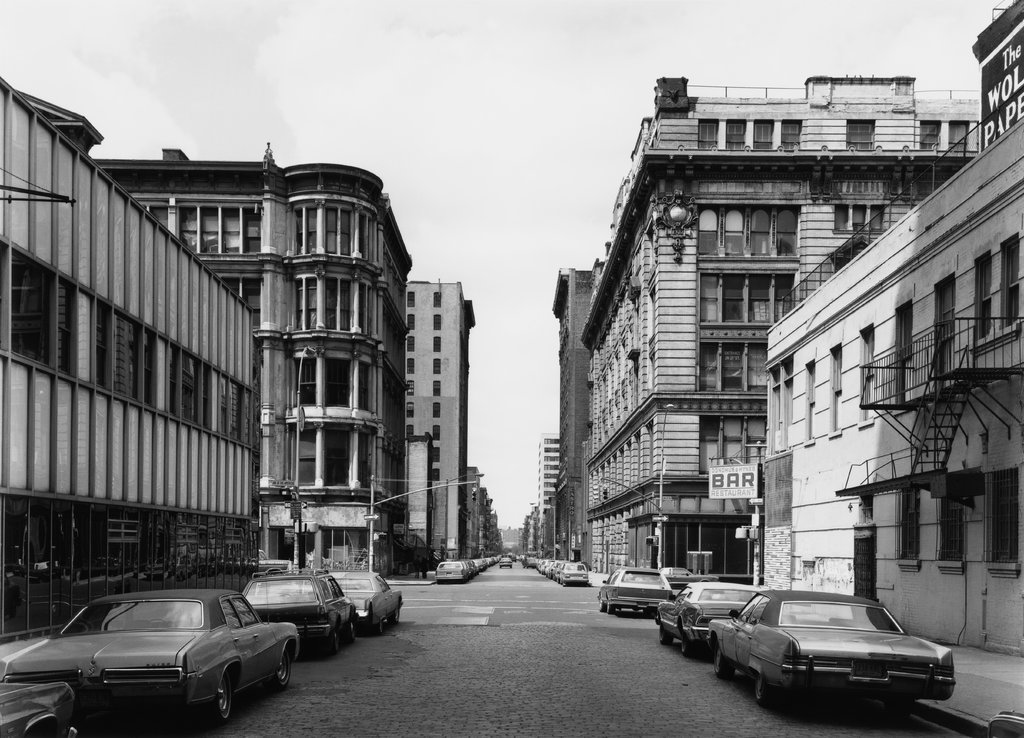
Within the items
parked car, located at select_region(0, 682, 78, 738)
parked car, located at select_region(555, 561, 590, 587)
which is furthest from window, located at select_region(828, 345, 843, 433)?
parked car, located at select_region(555, 561, 590, 587)

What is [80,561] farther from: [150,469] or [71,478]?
[150,469]

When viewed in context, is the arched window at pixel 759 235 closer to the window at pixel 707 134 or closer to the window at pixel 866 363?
the window at pixel 707 134

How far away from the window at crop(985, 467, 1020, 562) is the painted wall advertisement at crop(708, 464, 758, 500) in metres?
19.8

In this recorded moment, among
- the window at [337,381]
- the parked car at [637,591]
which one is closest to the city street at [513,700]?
the parked car at [637,591]

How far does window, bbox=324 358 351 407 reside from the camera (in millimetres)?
64375

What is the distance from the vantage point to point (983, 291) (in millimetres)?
20875

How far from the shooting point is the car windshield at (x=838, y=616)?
1380cm

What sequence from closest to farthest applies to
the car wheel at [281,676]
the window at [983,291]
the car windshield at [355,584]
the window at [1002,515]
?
the car wheel at [281,676]
the window at [1002,515]
the window at [983,291]
the car windshield at [355,584]

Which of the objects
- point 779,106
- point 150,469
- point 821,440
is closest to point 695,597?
point 821,440

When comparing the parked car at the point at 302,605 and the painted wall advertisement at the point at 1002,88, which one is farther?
the painted wall advertisement at the point at 1002,88

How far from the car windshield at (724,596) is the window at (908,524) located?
15.9ft

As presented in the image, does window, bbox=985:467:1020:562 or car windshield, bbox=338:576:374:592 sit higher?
window, bbox=985:467:1020:562

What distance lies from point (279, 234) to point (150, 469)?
1544 inches

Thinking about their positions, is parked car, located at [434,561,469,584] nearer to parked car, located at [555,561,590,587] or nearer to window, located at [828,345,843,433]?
parked car, located at [555,561,590,587]
